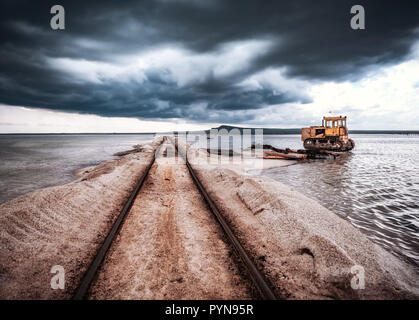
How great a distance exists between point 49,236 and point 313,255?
6.09m

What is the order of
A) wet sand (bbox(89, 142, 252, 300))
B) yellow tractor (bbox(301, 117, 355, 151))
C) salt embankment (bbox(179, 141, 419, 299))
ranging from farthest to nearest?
yellow tractor (bbox(301, 117, 355, 151))
salt embankment (bbox(179, 141, 419, 299))
wet sand (bbox(89, 142, 252, 300))

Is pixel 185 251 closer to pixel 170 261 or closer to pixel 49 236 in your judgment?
pixel 170 261

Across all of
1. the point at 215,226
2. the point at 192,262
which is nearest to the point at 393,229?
the point at 215,226

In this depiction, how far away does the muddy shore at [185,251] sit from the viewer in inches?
126

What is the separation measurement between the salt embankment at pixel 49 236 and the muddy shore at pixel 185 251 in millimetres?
21

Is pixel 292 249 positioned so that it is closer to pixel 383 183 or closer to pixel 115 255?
pixel 115 255

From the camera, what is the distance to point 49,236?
475 cm

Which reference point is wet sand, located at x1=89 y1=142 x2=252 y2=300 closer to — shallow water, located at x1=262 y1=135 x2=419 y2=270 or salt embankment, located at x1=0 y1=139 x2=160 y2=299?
salt embankment, located at x1=0 y1=139 x2=160 y2=299

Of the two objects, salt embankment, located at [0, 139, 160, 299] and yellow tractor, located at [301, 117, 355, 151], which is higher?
yellow tractor, located at [301, 117, 355, 151]

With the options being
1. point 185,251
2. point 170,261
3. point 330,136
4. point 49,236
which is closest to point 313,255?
point 185,251

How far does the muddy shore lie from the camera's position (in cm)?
321

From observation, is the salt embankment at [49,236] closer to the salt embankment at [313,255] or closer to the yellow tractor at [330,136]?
the salt embankment at [313,255]

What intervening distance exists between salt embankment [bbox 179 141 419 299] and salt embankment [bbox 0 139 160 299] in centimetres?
360

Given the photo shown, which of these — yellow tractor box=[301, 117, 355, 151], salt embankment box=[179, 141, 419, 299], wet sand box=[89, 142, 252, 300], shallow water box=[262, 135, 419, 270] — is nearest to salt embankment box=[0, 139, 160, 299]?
wet sand box=[89, 142, 252, 300]
